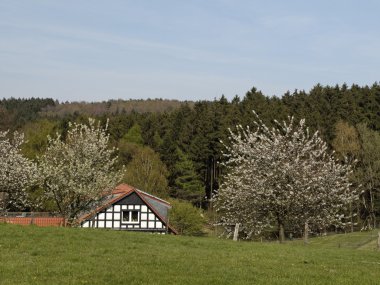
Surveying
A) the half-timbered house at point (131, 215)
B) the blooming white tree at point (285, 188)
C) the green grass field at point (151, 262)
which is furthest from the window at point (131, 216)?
the green grass field at point (151, 262)

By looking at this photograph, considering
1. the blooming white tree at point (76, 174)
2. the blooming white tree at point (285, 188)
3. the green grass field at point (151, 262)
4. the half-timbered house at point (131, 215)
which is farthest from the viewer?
the half-timbered house at point (131, 215)

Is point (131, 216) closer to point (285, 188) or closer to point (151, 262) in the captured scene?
point (285, 188)

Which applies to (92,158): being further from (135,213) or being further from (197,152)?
(197,152)

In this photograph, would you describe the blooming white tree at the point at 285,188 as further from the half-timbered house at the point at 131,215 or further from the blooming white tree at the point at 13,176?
the half-timbered house at the point at 131,215

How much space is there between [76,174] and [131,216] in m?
19.0

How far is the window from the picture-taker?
55844 millimetres

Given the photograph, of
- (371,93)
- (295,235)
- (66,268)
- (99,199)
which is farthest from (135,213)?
(371,93)

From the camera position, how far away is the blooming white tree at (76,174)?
38281mm

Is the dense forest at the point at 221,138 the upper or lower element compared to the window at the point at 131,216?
upper

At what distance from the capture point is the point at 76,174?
38312 mm

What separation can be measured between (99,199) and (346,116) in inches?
2226

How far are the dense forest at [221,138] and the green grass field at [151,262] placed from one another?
4861cm

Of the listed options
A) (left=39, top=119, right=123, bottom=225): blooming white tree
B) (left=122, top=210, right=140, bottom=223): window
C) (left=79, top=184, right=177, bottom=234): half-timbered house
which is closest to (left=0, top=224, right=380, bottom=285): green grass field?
(left=39, top=119, right=123, bottom=225): blooming white tree

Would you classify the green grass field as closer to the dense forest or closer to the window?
the window
